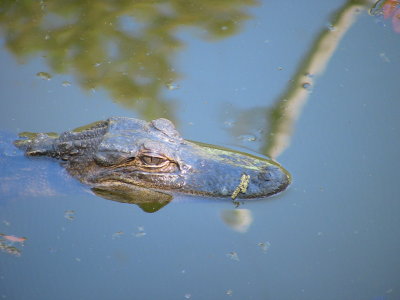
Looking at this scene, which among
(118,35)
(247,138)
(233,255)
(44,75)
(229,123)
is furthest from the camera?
(118,35)

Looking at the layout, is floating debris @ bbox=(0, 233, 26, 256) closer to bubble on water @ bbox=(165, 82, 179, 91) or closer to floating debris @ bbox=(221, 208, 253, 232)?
floating debris @ bbox=(221, 208, 253, 232)

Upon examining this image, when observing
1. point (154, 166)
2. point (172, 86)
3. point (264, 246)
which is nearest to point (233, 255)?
point (264, 246)

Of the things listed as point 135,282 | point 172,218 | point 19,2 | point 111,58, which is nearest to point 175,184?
point 172,218

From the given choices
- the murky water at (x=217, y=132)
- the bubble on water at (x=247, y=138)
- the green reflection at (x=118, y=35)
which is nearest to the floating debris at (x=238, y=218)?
the murky water at (x=217, y=132)

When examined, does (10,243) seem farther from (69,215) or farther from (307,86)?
(307,86)

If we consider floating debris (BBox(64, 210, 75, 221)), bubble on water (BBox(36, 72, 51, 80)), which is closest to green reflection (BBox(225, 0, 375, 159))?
floating debris (BBox(64, 210, 75, 221))

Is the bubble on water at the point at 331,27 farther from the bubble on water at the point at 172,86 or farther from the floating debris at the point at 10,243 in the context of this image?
the floating debris at the point at 10,243
